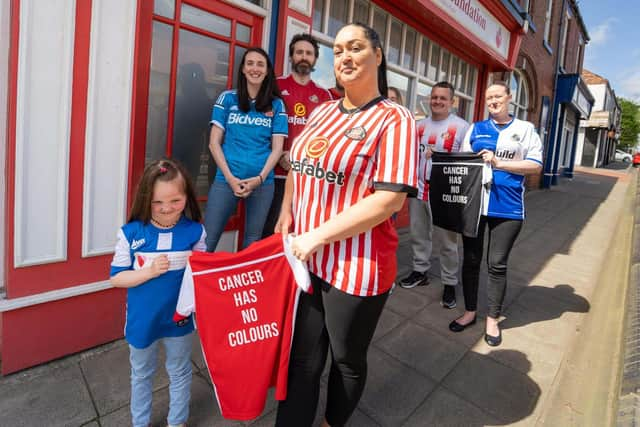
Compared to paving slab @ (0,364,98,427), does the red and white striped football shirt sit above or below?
above

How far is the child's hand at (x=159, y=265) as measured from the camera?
1.51 metres

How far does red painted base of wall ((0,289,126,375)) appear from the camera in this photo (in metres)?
2.11

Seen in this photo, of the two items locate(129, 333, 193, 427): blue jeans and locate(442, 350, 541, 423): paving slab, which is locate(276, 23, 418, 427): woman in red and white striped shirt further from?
locate(442, 350, 541, 423): paving slab

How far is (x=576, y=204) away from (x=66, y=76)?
11614 millimetres

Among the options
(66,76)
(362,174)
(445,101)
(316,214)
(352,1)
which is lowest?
(316,214)

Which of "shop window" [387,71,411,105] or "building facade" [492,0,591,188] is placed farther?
"building facade" [492,0,591,188]

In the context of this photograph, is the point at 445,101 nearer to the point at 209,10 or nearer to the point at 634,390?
the point at 209,10

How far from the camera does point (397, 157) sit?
127 centimetres

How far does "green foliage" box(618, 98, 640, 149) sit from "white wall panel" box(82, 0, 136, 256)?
217 feet

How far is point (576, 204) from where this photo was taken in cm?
1005

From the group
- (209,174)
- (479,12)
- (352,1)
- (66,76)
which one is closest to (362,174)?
(66,76)

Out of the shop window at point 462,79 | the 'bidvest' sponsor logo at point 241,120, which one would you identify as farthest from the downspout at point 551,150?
the 'bidvest' sponsor logo at point 241,120

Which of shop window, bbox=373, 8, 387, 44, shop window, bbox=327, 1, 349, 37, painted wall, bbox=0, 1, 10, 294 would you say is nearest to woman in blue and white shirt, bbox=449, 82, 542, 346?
shop window, bbox=327, 1, 349, 37

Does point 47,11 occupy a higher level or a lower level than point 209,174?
higher
